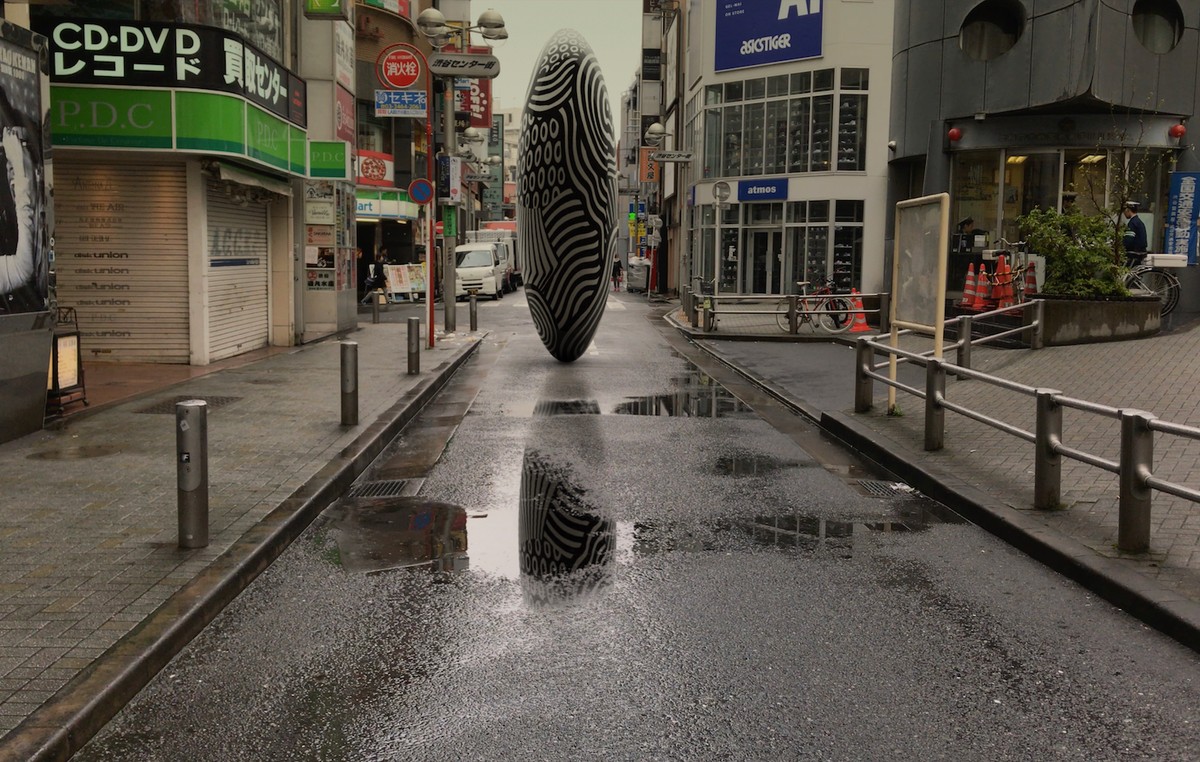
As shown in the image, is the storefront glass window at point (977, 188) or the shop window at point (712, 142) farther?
the shop window at point (712, 142)

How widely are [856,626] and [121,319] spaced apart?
13.1 meters

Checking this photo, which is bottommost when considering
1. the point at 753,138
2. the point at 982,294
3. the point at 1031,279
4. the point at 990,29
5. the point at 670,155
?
the point at 982,294

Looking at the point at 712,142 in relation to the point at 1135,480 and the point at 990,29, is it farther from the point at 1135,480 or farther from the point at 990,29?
the point at 1135,480

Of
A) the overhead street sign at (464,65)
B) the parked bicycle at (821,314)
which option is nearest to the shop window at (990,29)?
the parked bicycle at (821,314)

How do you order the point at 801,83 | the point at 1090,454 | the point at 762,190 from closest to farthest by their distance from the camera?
the point at 1090,454 < the point at 801,83 < the point at 762,190

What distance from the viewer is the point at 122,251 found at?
15.2 metres

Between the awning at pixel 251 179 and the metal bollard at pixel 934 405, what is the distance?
34.3 ft

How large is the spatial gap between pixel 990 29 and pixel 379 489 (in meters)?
23.2

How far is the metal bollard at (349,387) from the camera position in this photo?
1030 centimetres

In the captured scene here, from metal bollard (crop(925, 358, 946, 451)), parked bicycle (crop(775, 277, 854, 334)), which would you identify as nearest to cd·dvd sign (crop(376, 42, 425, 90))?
parked bicycle (crop(775, 277, 854, 334))

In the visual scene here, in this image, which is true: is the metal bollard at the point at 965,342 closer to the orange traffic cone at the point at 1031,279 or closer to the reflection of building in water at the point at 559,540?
the orange traffic cone at the point at 1031,279

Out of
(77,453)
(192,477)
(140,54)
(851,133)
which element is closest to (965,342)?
(77,453)

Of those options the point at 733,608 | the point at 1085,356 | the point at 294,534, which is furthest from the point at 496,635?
the point at 1085,356

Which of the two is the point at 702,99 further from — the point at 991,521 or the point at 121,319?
the point at 991,521
